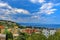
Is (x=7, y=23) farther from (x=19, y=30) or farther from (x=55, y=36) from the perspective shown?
(x=55, y=36)

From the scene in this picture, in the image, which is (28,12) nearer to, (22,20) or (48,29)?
(22,20)

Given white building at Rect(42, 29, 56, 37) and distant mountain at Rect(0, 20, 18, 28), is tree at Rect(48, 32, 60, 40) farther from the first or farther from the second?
distant mountain at Rect(0, 20, 18, 28)

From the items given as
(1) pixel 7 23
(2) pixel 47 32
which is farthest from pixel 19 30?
(2) pixel 47 32

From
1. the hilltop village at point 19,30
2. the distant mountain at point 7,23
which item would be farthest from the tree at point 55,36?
the distant mountain at point 7,23

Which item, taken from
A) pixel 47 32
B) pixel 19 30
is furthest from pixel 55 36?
pixel 19 30

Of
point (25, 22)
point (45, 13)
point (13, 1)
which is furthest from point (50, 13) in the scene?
point (13, 1)

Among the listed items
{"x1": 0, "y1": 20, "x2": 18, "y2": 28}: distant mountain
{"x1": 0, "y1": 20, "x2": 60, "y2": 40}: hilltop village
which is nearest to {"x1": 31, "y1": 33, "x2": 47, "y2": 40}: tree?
{"x1": 0, "y1": 20, "x2": 60, "y2": 40}: hilltop village

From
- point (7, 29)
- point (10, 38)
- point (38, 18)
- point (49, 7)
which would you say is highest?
point (49, 7)

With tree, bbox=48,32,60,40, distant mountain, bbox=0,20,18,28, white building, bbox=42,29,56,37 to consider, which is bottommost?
tree, bbox=48,32,60,40

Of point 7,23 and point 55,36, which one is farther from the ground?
point 7,23

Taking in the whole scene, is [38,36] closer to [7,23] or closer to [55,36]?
[55,36]

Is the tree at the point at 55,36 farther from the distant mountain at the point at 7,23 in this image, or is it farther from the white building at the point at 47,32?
the distant mountain at the point at 7,23
